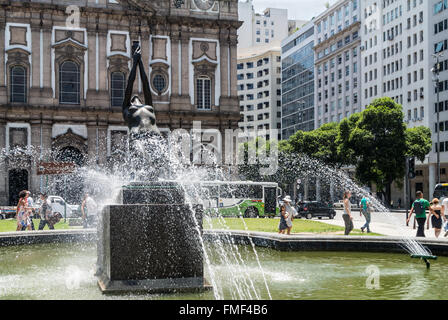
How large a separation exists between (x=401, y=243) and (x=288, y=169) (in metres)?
65.4

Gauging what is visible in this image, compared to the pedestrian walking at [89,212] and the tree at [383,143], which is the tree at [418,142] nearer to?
the tree at [383,143]

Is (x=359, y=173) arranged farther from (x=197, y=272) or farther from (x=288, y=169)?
(x=197, y=272)

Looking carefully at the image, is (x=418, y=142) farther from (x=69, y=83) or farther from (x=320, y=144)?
(x=69, y=83)

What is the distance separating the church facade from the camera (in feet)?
146

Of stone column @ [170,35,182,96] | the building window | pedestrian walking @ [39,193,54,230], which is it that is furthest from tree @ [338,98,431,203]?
pedestrian walking @ [39,193,54,230]

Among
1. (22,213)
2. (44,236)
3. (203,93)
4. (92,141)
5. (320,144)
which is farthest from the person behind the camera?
(320,144)

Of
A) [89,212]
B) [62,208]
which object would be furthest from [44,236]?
[62,208]

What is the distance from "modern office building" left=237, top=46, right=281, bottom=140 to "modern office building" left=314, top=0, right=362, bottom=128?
2293 centimetres

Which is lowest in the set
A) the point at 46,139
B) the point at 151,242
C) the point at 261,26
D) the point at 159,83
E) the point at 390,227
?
the point at 390,227

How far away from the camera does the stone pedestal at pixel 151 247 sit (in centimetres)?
923

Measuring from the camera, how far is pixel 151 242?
936 centimetres

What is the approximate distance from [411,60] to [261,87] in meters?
55.5

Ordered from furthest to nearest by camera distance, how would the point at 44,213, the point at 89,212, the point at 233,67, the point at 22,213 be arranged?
the point at 233,67 < the point at 44,213 < the point at 89,212 < the point at 22,213
